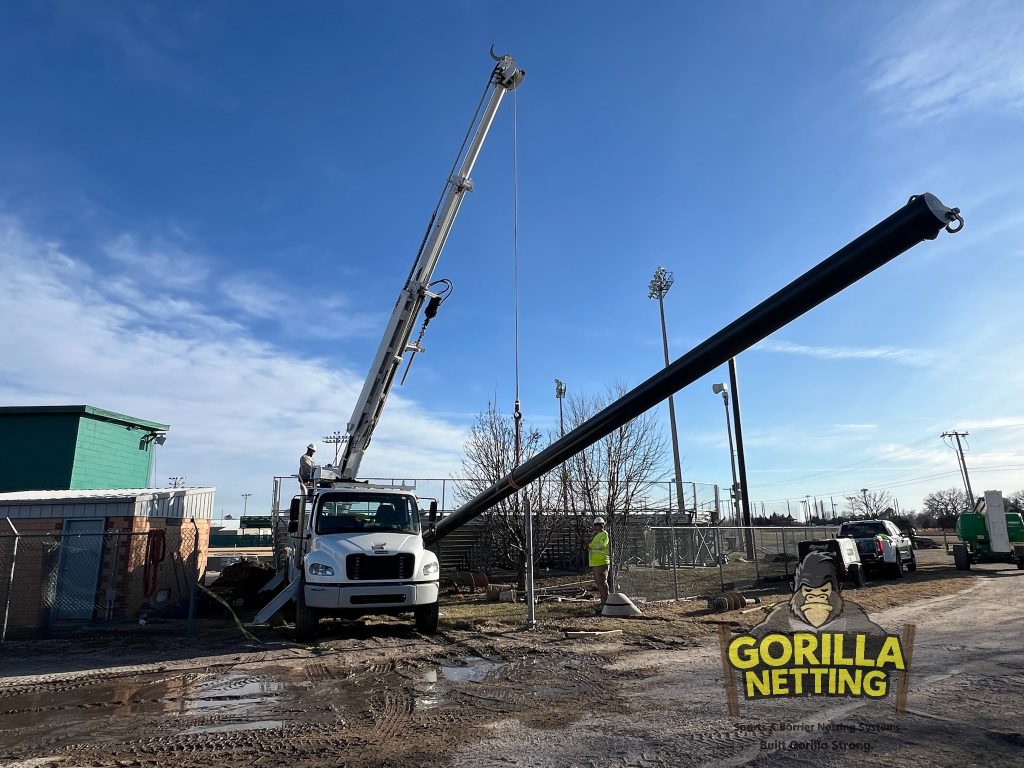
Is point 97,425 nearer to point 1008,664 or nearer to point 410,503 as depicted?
point 410,503

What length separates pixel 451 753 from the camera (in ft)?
16.7

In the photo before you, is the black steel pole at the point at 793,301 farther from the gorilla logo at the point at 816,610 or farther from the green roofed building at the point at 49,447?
the green roofed building at the point at 49,447

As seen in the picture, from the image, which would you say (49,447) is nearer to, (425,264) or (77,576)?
(77,576)

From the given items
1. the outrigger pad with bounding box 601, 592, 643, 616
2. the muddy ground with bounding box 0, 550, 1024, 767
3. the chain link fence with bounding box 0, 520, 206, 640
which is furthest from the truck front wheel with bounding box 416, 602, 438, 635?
the chain link fence with bounding box 0, 520, 206, 640

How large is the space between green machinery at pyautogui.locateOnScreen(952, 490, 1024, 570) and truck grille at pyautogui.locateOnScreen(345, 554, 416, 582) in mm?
21939

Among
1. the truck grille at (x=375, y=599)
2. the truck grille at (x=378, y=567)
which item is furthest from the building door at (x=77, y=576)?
the truck grille at (x=375, y=599)

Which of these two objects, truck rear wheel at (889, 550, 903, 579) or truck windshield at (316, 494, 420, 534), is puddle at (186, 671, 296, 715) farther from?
truck rear wheel at (889, 550, 903, 579)

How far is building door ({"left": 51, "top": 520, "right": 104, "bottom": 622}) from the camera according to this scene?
13.3 meters

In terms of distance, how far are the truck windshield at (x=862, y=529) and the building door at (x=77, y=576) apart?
20763 mm

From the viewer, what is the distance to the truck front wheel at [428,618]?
35.9 ft

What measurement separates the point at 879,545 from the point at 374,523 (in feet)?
52.1

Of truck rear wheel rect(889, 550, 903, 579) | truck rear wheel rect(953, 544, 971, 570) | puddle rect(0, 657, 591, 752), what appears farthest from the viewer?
truck rear wheel rect(953, 544, 971, 570)

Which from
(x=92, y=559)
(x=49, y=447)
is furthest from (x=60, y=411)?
(x=92, y=559)

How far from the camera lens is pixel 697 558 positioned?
2095 cm
